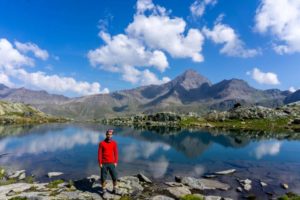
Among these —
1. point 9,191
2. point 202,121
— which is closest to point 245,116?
point 202,121

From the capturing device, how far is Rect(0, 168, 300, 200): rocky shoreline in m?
23.6

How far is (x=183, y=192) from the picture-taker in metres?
26.8

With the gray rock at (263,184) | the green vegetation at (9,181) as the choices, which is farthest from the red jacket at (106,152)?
the gray rock at (263,184)

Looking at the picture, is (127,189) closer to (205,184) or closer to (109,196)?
(109,196)

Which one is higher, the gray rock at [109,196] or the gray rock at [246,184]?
the gray rock at [109,196]

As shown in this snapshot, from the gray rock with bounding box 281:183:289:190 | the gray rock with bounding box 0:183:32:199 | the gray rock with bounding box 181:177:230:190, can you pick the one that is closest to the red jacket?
the gray rock with bounding box 0:183:32:199

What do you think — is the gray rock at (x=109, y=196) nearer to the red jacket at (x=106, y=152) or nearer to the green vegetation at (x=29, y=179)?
the red jacket at (x=106, y=152)

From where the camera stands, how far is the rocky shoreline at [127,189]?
77.4ft

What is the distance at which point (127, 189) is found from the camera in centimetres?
2597

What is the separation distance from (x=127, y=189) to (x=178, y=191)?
544cm

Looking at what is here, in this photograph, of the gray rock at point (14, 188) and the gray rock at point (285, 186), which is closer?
the gray rock at point (14, 188)

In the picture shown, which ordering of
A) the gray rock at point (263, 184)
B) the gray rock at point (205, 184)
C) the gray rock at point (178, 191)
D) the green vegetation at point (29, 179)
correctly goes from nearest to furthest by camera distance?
1. the gray rock at point (178, 191)
2. the gray rock at point (205, 184)
3. the green vegetation at point (29, 179)
4. the gray rock at point (263, 184)

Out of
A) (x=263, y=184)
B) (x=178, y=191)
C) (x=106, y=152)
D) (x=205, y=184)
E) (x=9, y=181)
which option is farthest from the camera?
(x=263, y=184)

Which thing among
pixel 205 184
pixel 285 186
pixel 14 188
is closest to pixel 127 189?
pixel 205 184
